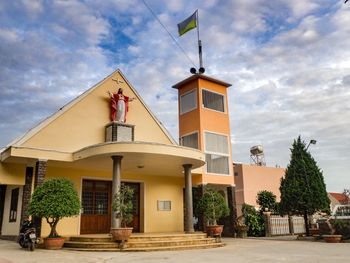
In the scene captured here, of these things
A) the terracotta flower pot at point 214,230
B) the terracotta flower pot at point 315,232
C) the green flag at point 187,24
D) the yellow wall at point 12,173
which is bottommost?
the terracotta flower pot at point 315,232

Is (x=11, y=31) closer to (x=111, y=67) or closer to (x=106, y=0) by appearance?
(x=106, y=0)

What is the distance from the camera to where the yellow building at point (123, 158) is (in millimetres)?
14297

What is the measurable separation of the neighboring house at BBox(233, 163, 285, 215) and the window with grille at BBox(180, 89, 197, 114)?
1152cm

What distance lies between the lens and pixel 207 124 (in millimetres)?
19703

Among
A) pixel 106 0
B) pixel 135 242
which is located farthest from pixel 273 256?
pixel 106 0

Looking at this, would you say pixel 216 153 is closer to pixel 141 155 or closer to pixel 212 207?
pixel 212 207

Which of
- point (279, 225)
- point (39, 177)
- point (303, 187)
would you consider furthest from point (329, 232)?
point (39, 177)

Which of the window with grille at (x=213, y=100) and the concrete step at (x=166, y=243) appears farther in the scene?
the window with grille at (x=213, y=100)

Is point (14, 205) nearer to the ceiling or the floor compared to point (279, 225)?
nearer to the ceiling

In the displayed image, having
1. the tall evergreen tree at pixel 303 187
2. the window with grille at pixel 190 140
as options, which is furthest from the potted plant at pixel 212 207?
the window with grille at pixel 190 140

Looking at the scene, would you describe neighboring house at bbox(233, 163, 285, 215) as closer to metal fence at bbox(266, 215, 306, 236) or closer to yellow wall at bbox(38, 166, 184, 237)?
metal fence at bbox(266, 215, 306, 236)

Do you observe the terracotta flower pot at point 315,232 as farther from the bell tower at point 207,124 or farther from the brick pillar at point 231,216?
the bell tower at point 207,124

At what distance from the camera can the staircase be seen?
39.3ft

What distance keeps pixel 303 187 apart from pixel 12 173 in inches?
503
